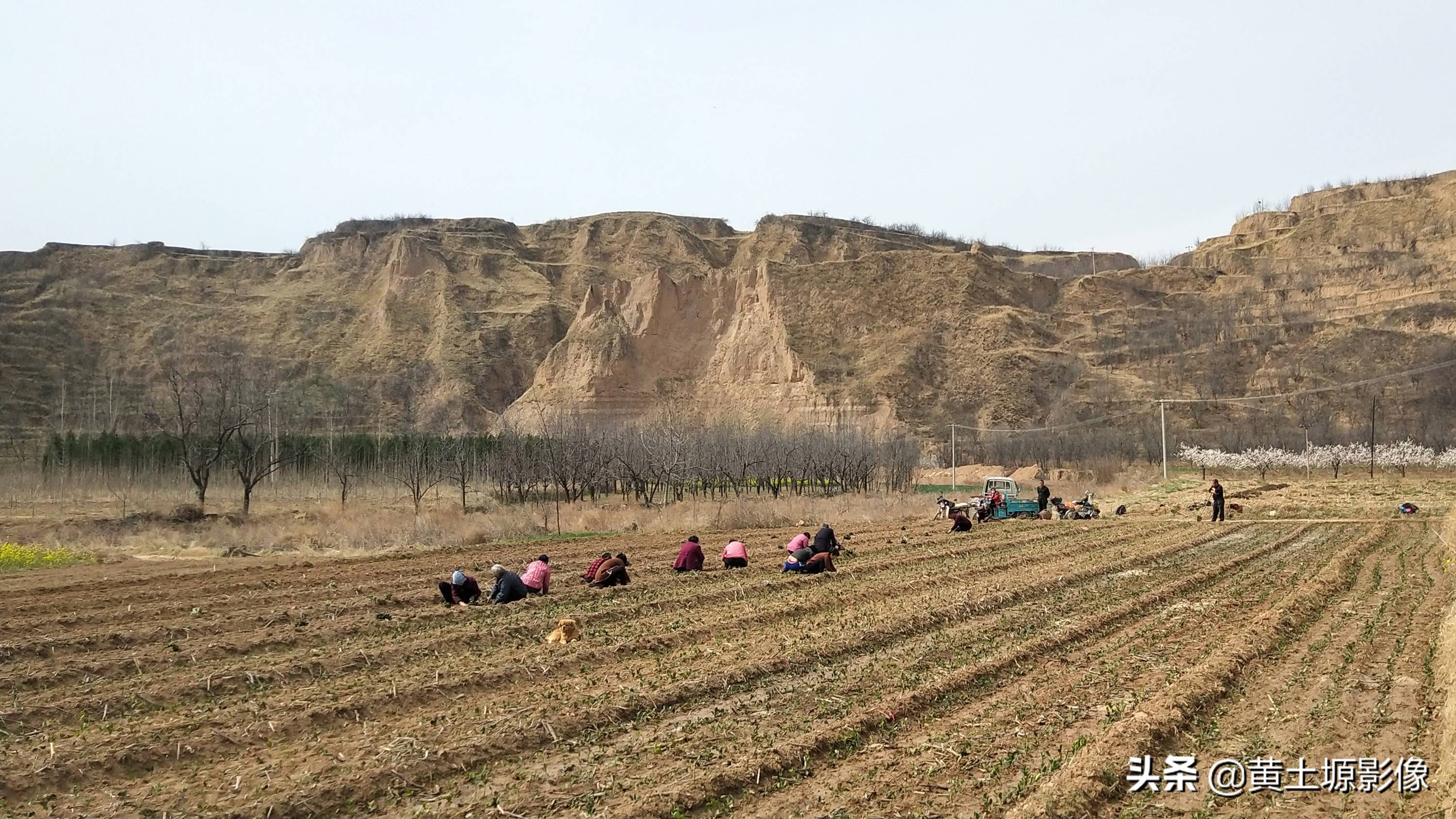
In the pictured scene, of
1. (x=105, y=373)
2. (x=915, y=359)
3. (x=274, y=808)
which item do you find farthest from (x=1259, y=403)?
(x=105, y=373)

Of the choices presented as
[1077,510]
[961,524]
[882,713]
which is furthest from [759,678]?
[1077,510]

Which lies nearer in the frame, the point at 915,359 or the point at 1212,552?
the point at 1212,552

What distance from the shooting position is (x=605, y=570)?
1577 cm

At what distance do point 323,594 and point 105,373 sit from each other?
7543 cm

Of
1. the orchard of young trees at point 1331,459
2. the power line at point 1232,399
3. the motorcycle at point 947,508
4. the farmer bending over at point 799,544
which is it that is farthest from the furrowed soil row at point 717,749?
the power line at point 1232,399

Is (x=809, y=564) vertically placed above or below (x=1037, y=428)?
below

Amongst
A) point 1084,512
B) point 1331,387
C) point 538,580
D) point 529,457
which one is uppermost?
point 1331,387

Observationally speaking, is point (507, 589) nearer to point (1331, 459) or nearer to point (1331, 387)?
point (1331, 459)

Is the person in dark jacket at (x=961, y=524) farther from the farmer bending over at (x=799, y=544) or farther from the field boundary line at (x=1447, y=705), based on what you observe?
the field boundary line at (x=1447, y=705)

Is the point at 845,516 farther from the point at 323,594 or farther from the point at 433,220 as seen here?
the point at 433,220

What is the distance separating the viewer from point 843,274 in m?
86.4

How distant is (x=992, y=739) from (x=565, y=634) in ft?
18.6

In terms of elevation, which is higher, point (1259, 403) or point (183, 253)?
point (183, 253)

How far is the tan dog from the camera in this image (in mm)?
11242
